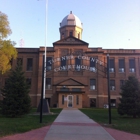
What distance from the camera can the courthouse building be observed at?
135 ft

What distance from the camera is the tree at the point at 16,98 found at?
18547mm

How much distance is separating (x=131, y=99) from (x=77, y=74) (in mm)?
24160

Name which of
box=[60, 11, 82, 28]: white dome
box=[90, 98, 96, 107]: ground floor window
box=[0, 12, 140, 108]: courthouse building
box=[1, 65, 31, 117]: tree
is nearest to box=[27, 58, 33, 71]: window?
box=[0, 12, 140, 108]: courthouse building

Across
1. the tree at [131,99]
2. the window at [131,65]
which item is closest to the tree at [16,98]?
the tree at [131,99]

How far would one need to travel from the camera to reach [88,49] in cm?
4431

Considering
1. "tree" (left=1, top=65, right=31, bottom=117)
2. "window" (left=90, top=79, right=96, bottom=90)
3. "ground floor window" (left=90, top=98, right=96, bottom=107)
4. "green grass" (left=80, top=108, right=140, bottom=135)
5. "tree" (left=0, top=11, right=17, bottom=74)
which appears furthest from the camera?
"window" (left=90, top=79, right=96, bottom=90)

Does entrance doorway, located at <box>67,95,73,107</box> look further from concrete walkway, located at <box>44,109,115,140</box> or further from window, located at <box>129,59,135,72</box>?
concrete walkway, located at <box>44,109,115,140</box>

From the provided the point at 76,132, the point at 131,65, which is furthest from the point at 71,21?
the point at 76,132

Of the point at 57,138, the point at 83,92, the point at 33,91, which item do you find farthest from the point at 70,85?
the point at 57,138

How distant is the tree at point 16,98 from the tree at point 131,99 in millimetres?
9032

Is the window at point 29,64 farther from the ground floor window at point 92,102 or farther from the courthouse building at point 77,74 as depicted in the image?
the ground floor window at point 92,102

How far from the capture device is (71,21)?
52.8 metres

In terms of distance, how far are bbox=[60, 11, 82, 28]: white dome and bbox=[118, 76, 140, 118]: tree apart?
114 feet

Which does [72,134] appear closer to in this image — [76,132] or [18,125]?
[76,132]
